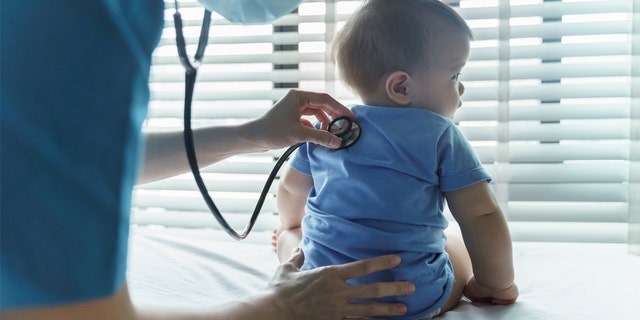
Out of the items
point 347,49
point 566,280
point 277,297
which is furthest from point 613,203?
point 277,297

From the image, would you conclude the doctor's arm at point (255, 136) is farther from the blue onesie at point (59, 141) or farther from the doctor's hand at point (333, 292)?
the blue onesie at point (59, 141)

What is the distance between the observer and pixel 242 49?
6.25 feet

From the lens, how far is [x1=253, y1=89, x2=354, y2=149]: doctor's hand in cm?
104

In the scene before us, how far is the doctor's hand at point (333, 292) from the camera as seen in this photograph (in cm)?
85

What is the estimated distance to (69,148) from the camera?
415mm

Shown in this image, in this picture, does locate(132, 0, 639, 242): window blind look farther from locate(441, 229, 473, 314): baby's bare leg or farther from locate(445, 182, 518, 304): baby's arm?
locate(445, 182, 518, 304): baby's arm

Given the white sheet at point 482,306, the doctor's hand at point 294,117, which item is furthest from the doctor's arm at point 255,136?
the white sheet at point 482,306

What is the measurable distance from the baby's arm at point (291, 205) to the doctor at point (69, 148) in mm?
738

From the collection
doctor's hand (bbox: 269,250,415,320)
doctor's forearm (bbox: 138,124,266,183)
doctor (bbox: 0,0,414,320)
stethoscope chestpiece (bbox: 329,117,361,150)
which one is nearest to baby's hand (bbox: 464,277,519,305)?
doctor's hand (bbox: 269,250,415,320)

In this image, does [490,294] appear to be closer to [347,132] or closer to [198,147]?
[347,132]

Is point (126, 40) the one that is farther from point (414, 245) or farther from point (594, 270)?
point (594, 270)

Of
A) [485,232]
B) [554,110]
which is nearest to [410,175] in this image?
[485,232]

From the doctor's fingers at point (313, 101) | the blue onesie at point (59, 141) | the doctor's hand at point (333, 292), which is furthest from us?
the doctor's fingers at point (313, 101)

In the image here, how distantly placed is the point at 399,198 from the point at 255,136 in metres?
0.29
